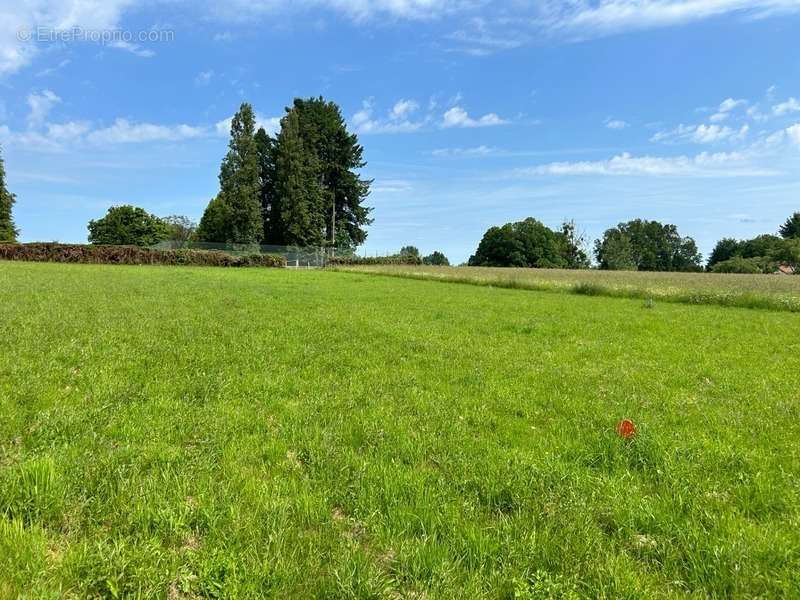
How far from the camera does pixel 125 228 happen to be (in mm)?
75750

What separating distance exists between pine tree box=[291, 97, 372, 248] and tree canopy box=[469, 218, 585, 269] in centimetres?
3799

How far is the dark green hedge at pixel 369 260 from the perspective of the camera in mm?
61812

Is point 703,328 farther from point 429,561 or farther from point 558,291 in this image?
point 558,291

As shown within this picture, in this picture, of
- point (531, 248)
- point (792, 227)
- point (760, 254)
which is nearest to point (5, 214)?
point (531, 248)

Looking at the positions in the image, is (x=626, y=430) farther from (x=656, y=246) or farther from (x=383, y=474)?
(x=656, y=246)

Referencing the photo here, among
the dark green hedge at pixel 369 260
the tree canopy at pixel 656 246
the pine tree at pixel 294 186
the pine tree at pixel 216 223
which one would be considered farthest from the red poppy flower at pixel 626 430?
the tree canopy at pixel 656 246

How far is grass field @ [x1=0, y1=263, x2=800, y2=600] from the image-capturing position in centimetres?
239

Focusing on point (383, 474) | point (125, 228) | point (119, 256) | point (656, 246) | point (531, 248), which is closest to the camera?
point (383, 474)

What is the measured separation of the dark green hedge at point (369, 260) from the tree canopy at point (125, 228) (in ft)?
110

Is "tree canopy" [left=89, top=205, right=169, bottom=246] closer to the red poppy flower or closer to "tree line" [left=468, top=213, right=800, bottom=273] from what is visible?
"tree line" [left=468, top=213, right=800, bottom=273]

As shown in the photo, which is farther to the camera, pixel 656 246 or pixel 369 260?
pixel 656 246

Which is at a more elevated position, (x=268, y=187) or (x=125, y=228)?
(x=268, y=187)

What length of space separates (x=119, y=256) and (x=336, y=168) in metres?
37.6

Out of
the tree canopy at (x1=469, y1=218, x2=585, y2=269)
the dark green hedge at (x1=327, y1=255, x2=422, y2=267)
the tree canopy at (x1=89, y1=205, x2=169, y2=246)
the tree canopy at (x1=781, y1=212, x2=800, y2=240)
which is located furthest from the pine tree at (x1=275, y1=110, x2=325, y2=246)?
the tree canopy at (x1=781, y1=212, x2=800, y2=240)
